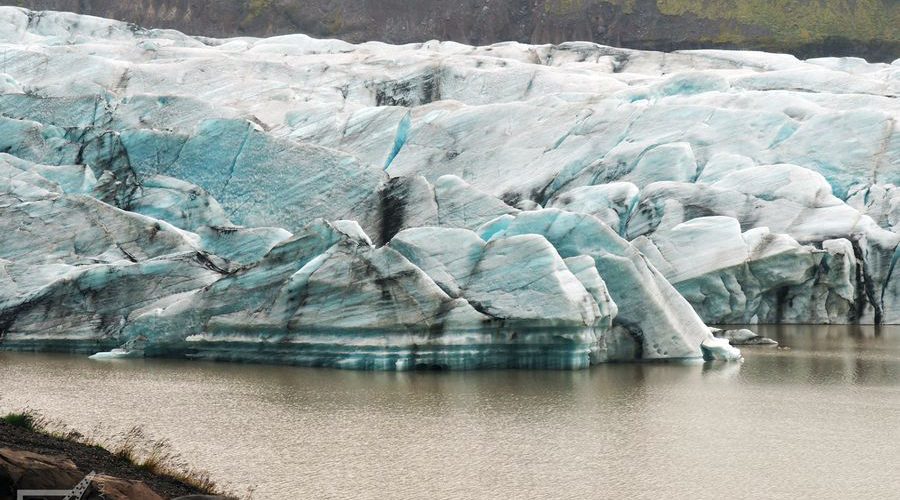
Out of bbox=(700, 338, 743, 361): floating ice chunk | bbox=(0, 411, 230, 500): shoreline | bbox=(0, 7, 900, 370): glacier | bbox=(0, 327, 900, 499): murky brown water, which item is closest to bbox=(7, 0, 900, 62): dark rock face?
bbox=(0, 7, 900, 370): glacier

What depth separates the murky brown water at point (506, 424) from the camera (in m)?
13.1

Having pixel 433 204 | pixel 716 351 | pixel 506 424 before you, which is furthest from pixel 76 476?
pixel 433 204

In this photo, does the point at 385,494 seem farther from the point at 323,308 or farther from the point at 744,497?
the point at 323,308

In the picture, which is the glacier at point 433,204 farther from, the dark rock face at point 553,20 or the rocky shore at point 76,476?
Answer: the dark rock face at point 553,20

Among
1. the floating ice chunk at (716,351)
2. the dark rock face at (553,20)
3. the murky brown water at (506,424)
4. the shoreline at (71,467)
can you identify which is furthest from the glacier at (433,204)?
the dark rock face at (553,20)

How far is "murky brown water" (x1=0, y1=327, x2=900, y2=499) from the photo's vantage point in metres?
13.1

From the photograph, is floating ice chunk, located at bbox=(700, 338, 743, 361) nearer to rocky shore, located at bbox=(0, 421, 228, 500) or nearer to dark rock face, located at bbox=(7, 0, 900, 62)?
rocky shore, located at bbox=(0, 421, 228, 500)

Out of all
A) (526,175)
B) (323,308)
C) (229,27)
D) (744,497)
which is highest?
(229,27)

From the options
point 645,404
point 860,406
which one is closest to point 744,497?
point 645,404

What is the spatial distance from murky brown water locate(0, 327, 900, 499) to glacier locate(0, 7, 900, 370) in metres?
1.08

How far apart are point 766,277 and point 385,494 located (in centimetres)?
2457

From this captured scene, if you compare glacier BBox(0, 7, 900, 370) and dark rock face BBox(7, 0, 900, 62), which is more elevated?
dark rock face BBox(7, 0, 900, 62)

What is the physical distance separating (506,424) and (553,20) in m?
87.1

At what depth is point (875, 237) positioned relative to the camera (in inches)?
1416
